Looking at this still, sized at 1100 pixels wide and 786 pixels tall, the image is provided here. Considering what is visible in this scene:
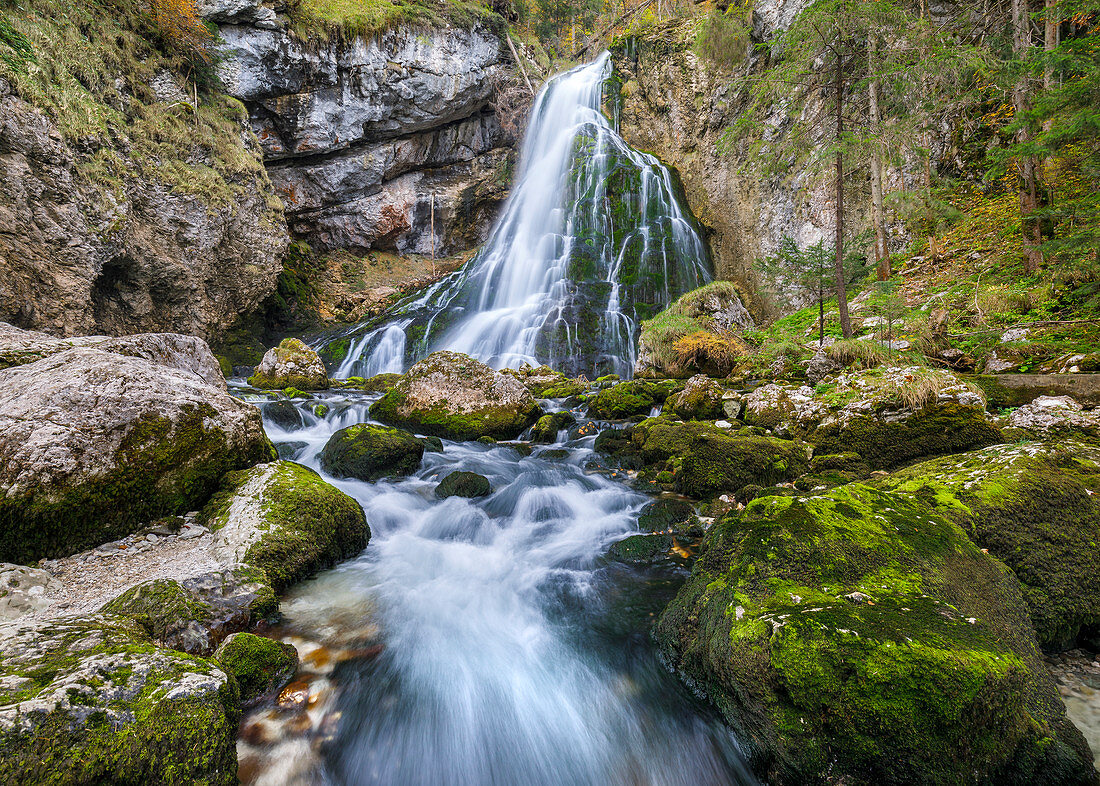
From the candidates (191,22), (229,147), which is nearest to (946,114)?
(229,147)

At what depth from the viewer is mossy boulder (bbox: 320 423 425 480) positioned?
6.63 meters

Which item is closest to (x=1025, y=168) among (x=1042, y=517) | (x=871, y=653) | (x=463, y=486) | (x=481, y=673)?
(x=1042, y=517)

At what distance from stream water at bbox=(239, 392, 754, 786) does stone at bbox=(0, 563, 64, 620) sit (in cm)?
137

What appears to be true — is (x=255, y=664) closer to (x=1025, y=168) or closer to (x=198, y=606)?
(x=198, y=606)

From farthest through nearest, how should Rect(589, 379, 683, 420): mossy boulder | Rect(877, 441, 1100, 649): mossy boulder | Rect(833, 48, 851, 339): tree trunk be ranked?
1. Rect(589, 379, 683, 420): mossy boulder
2. Rect(833, 48, 851, 339): tree trunk
3. Rect(877, 441, 1100, 649): mossy boulder

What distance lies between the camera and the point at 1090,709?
242 cm

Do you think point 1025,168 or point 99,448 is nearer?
point 99,448

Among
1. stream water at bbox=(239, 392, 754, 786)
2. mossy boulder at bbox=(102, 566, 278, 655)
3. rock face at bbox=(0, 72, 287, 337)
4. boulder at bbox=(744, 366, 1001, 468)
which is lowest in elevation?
stream water at bbox=(239, 392, 754, 786)

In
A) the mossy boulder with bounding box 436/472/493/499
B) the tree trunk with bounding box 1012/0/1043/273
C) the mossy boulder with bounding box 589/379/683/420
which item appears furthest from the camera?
the mossy boulder with bounding box 589/379/683/420

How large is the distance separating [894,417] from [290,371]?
14.0 metres

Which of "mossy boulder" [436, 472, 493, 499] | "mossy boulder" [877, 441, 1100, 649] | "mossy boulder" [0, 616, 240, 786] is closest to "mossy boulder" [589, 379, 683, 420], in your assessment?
"mossy boulder" [436, 472, 493, 499]

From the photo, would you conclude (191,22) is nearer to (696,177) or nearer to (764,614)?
(696,177)

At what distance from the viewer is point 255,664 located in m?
2.70

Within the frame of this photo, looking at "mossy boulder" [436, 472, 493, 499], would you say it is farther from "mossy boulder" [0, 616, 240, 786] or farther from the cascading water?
the cascading water
